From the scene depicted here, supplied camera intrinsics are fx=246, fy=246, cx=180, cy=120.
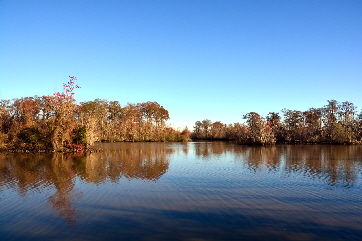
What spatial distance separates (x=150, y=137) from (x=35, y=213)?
4791 cm

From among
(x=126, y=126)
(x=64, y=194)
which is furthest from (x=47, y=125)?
(x=126, y=126)

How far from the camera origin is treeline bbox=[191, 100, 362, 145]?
40344 mm

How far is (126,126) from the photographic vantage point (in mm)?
52250

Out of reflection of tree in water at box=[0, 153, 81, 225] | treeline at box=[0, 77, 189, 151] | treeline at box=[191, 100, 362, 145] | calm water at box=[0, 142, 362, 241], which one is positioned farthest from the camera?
treeline at box=[191, 100, 362, 145]

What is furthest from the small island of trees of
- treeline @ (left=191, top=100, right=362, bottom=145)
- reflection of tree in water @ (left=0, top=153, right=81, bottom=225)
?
reflection of tree in water @ (left=0, top=153, right=81, bottom=225)

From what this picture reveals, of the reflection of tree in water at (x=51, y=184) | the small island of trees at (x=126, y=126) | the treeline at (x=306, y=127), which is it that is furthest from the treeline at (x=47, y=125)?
the treeline at (x=306, y=127)

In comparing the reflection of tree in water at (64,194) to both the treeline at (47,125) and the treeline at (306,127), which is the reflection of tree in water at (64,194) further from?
the treeline at (306,127)

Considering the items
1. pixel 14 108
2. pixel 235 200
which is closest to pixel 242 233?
pixel 235 200

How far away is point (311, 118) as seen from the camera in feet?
166

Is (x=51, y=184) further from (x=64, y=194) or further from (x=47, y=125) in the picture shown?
(x=47, y=125)

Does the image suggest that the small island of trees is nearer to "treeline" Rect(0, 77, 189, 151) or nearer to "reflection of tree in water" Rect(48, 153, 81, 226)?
"treeline" Rect(0, 77, 189, 151)

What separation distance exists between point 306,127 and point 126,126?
35898 mm

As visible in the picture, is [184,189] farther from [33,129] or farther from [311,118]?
[311,118]

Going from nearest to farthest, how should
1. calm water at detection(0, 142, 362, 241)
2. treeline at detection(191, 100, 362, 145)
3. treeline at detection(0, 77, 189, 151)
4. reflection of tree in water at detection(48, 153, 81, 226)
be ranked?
calm water at detection(0, 142, 362, 241) < reflection of tree in water at detection(48, 153, 81, 226) < treeline at detection(0, 77, 189, 151) < treeline at detection(191, 100, 362, 145)
